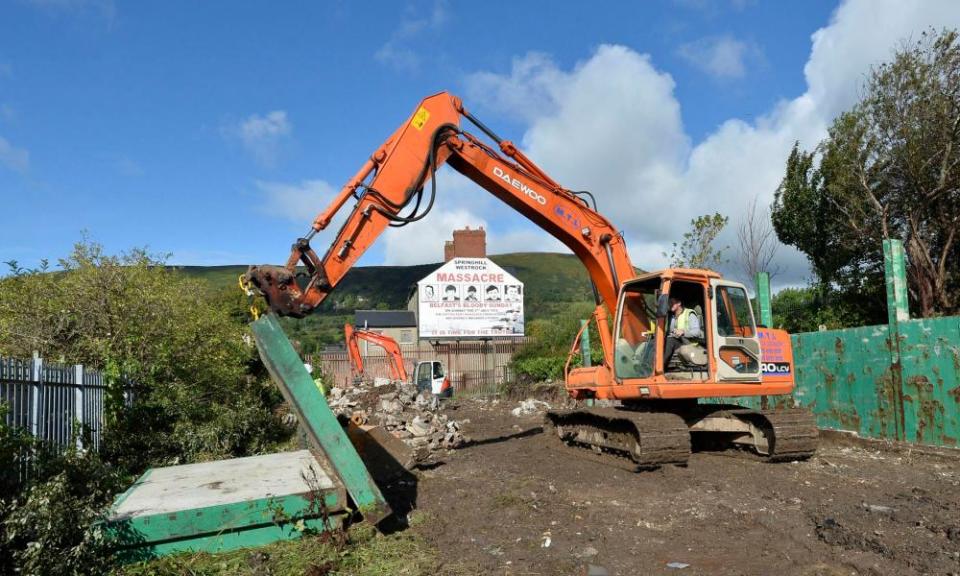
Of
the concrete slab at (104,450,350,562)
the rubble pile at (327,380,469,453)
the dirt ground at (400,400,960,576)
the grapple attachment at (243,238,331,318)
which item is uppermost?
the grapple attachment at (243,238,331,318)

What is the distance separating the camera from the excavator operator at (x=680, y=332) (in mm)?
8289

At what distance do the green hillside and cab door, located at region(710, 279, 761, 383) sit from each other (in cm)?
7161

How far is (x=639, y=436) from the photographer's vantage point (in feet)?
25.3

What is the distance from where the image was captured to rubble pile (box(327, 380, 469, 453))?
11.0 m

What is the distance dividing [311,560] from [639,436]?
174 inches

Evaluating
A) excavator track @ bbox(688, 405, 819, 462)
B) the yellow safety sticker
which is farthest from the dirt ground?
the yellow safety sticker

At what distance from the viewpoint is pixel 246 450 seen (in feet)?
34.5

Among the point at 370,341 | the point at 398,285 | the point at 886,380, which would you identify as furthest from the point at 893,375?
the point at 398,285

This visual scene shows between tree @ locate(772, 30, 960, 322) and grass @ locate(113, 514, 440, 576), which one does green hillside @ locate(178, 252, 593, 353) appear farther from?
grass @ locate(113, 514, 440, 576)

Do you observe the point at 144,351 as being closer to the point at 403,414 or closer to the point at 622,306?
the point at 403,414

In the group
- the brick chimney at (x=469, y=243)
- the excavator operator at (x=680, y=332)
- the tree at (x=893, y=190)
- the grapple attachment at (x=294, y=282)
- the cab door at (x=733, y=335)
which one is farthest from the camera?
the brick chimney at (x=469, y=243)

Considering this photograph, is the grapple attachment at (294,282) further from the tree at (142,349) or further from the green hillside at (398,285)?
the green hillside at (398,285)

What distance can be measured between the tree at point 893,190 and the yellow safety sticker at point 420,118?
12.1 meters

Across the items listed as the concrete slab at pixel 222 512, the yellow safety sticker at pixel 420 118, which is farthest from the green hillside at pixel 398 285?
the concrete slab at pixel 222 512
